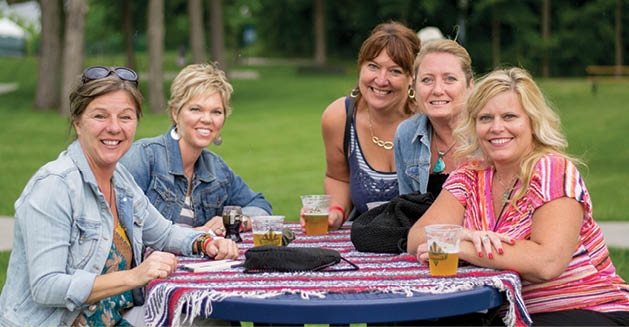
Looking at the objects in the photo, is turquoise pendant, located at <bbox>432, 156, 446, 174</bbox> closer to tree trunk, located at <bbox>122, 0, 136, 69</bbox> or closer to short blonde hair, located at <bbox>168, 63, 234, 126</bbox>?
short blonde hair, located at <bbox>168, 63, 234, 126</bbox>

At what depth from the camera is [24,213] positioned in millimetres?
3240

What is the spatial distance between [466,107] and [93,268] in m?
1.69

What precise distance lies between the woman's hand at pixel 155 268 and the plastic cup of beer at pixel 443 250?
3.25ft

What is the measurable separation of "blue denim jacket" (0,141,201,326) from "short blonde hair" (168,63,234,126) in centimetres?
127

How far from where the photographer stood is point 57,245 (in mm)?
3227

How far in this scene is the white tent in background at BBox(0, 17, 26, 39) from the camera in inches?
1957

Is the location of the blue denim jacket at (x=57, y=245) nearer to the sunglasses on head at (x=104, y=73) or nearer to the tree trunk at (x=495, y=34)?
the sunglasses on head at (x=104, y=73)

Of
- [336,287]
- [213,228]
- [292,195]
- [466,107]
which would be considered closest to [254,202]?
[213,228]

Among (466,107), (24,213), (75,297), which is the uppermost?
(466,107)

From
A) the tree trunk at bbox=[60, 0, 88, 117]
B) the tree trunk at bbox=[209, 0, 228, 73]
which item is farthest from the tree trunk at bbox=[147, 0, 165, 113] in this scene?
the tree trunk at bbox=[209, 0, 228, 73]

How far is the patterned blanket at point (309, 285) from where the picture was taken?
3002 millimetres

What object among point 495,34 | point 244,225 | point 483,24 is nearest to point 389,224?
point 244,225

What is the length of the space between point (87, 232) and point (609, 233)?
21.3ft

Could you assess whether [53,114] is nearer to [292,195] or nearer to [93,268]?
[292,195]
